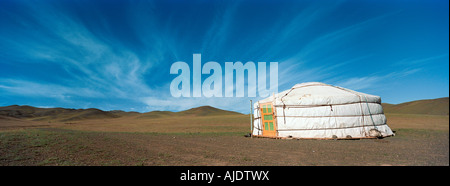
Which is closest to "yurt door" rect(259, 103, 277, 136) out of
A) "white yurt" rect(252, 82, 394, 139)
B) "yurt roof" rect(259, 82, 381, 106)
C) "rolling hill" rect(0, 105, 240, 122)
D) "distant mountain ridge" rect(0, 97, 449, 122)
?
"white yurt" rect(252, 82, 394, 139)

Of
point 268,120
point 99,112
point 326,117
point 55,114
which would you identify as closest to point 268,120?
point 268,120

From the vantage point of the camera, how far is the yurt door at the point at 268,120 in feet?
37.4

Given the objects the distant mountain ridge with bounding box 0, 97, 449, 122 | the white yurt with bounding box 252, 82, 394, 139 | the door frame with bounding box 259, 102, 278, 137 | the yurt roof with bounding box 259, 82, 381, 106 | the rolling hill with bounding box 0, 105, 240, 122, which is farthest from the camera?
the rolling hill with bounding box 0, 105, 240, 122

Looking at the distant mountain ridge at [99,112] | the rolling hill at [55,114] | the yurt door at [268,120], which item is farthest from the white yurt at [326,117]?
the rolling hill at [55,114]

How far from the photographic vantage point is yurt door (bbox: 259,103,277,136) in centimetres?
1139

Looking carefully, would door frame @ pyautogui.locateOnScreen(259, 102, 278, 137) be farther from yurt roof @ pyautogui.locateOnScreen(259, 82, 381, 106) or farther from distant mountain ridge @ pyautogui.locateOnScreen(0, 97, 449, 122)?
distant mountain ridge @ pyautogui.locateOnScreen(0, 97, 449, 122)

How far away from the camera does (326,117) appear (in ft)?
34.7

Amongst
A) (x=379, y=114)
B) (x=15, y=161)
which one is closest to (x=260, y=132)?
(x=379, y=114)

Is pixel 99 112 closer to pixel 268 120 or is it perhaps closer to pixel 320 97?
pixel 268 120
